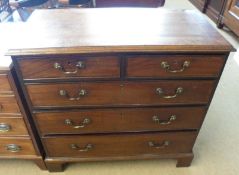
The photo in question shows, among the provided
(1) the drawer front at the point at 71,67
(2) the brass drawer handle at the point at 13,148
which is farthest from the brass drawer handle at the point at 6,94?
(2) the brass drawer handle at the point at 13,148

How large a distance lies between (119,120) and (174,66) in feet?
1.32

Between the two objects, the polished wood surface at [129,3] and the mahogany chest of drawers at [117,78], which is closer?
the mahogany chest of drawers at [117,78]

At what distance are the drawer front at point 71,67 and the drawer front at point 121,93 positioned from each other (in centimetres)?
6

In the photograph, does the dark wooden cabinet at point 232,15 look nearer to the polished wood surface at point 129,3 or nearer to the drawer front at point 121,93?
the polished wood surface at point 129,3

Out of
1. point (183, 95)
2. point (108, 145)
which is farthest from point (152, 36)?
point (108, 145)

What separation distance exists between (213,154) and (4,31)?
4.92ft

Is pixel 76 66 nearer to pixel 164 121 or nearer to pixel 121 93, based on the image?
pixel 121 93

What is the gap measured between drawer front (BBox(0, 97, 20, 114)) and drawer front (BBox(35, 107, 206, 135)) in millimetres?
105

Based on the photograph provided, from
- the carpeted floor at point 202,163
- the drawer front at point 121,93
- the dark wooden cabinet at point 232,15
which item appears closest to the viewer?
the drawer front at point 121,93

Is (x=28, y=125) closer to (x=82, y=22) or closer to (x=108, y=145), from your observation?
(x=108, y=145)

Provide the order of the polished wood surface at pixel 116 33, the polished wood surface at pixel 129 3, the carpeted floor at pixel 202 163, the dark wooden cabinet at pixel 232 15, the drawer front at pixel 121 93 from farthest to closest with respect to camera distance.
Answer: the dark wooden cabinet at pixel 232 15 → the polished wood surface at pixel 129 3 → the carpeted floor at pixel 202 163 → the drawer front at pixel 121 93 → the polished wood surface at pixel 116 33

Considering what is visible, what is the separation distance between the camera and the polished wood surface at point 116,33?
0.89 m

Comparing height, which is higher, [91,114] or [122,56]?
[122,56]

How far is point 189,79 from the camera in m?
1.01
